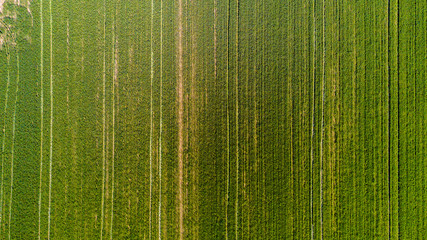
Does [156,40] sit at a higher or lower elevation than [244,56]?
higher

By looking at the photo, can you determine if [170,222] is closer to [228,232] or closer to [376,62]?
[228,232]

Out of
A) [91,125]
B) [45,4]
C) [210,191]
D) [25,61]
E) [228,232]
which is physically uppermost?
[45,4]

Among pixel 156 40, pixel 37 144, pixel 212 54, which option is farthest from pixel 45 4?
pixel 212 54

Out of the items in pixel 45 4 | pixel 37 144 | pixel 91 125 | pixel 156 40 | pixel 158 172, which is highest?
pixel 45 4

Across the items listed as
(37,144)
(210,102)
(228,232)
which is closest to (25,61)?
(37,144)

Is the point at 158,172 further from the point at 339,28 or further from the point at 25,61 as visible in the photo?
the point at 339,28

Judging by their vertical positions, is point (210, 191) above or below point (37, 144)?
below
